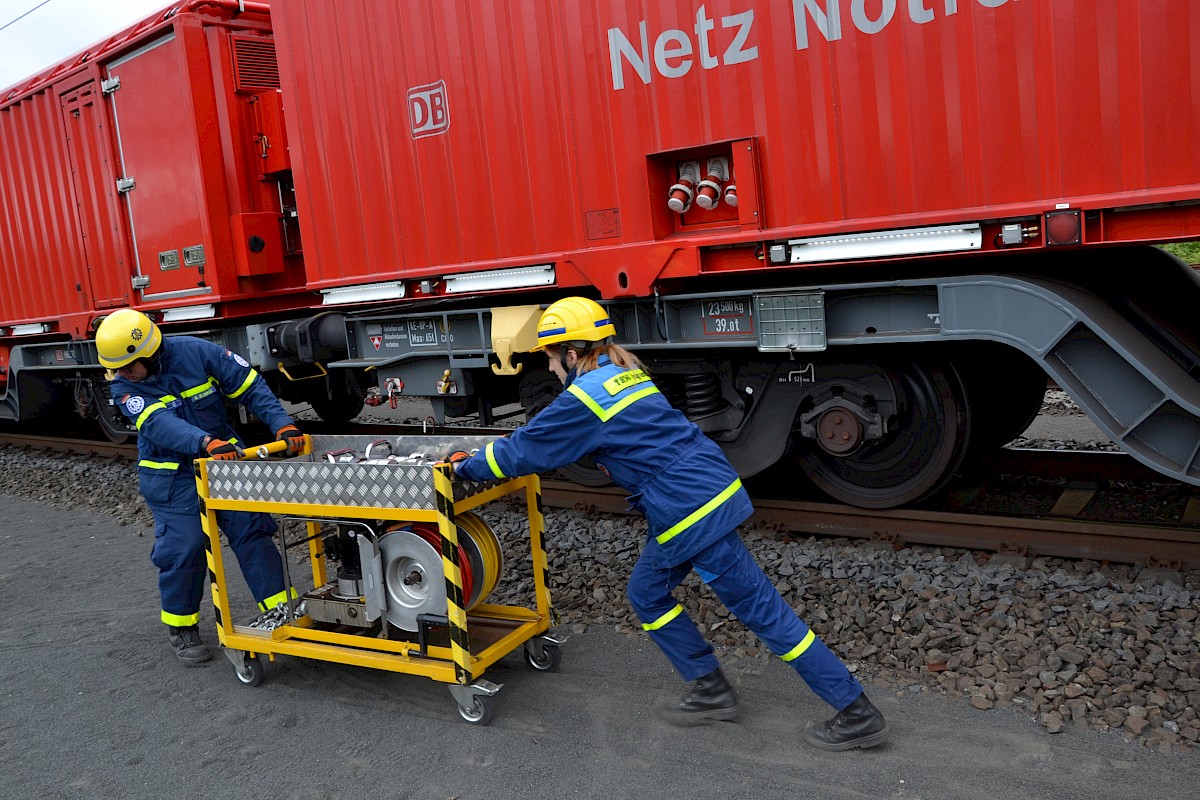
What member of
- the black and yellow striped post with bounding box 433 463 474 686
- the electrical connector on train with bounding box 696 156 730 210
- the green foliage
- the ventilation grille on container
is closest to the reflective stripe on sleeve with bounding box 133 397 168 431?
the black and yellow striped post with bounding box 433 463 474 686

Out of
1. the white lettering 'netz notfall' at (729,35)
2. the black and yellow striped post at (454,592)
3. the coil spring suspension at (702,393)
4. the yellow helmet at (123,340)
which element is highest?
the white lettering 'netz notfall' at (729,35)

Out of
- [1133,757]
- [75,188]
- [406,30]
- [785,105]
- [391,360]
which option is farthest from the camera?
[75,188]

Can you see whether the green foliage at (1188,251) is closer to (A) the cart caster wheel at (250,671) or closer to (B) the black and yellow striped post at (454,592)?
(B) the black and yellow striped post at (454,592)

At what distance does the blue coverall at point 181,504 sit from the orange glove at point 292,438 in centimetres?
36

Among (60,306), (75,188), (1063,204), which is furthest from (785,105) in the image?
(60,306)

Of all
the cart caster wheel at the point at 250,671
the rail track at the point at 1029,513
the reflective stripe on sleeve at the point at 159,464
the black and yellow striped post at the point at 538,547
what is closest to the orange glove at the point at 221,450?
the reflective stripe on sleeve at the point at 159,464

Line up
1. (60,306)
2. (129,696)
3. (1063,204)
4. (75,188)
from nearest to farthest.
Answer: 1. (1063,204)
2. (129,696)
3. (75,188)
4. (60,306)

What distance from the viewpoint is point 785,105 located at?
4.91 meters

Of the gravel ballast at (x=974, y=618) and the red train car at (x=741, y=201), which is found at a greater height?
the red train car at (x=741, y=201)

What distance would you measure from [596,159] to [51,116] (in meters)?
6.95

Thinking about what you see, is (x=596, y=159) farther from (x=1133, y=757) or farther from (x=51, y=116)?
(x=51, y=116)

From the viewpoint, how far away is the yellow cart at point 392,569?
12.6 feet

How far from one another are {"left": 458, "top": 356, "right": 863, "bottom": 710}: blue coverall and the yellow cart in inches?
16.2

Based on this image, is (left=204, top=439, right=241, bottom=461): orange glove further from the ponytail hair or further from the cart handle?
the ponytail hair
